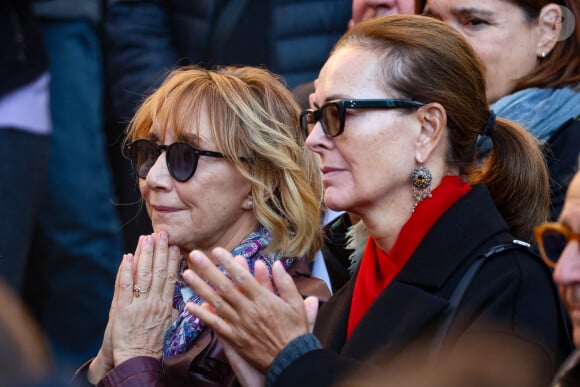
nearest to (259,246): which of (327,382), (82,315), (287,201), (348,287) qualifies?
(287,201)

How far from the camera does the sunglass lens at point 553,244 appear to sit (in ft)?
9.14

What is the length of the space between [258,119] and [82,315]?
229 centimetres

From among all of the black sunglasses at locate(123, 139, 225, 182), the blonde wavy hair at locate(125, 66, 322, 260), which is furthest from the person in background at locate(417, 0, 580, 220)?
the black sunglasses at locate(123, 139, 225, 182)

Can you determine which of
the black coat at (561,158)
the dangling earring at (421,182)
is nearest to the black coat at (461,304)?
the dangling earring at (421,182)

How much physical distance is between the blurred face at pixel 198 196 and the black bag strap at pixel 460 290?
3.66ft

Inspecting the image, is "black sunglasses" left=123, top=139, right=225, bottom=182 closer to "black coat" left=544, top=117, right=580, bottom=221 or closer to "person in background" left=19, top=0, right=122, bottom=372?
"black coat" left=544, top=117, right=580, bottom=221

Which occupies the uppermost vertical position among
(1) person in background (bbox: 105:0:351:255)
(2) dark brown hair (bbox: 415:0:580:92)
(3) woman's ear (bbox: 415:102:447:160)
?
(3) woman's ear (bbox: 415:102:447:160)

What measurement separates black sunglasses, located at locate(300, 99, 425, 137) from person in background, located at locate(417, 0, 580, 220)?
878mm

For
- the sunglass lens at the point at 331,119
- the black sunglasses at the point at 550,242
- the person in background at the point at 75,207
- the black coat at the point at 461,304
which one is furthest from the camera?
the person in background at the point at 75,207

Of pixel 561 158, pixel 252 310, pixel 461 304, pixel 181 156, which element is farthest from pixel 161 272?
pixel 561 158

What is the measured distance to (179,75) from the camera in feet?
13.7

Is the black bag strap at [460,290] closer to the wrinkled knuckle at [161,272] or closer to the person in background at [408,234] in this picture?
the person in background at [408,234]

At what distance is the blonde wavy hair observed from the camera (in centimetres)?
397

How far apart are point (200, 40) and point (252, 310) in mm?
3163
